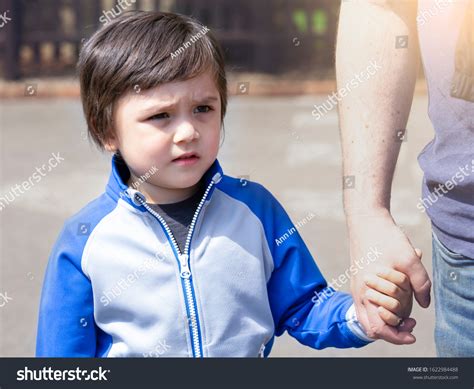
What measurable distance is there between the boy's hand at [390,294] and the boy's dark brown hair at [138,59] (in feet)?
1.35

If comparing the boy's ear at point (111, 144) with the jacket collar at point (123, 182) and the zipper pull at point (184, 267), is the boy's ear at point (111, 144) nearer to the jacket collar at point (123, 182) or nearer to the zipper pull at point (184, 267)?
the jacket collar at point (123, 182)

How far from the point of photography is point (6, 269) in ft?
12.3

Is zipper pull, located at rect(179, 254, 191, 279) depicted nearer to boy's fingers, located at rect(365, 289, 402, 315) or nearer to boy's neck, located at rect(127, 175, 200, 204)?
boy's neck, located at rect(127, 175, 200, 204)

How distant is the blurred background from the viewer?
11.9 ft

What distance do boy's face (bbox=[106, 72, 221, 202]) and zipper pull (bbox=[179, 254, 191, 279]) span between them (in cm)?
12

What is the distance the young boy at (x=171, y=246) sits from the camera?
1711 mm

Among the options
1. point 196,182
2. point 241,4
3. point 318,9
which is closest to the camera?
point 196,182

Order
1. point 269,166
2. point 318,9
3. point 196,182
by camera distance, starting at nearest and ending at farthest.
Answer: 1. point 196,182
2. point 269,166
3. point 318,9

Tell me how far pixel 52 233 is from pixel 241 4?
2.99m

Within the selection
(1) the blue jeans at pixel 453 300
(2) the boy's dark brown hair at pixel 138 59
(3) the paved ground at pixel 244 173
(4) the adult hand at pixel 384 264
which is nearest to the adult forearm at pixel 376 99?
(4) the adult hand at pixel 384 264

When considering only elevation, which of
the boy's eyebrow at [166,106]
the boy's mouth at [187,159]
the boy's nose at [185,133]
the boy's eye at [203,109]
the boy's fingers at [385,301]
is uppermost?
the boy's eyebrow at [166,106]

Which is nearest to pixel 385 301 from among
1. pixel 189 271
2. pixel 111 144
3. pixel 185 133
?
pixel 189 271
